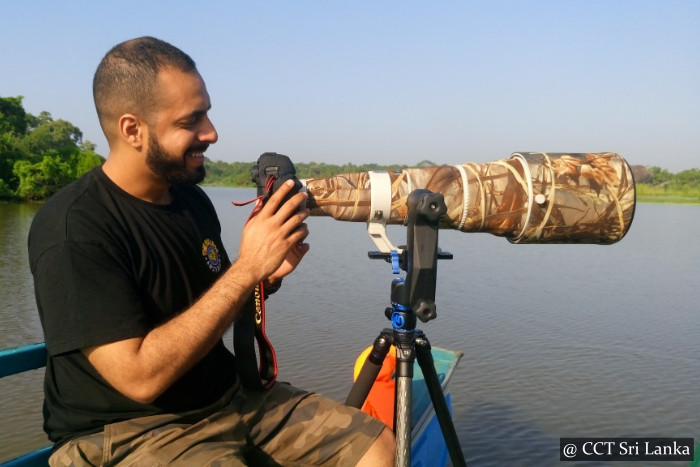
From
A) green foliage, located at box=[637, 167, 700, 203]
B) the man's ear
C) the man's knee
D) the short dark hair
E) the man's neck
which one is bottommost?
green foliage, located at box=[637, 167, 700, 203]

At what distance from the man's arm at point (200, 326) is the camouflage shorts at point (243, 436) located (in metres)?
0.21

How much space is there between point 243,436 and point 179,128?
117 cm

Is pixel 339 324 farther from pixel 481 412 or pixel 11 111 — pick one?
pixel 11 111

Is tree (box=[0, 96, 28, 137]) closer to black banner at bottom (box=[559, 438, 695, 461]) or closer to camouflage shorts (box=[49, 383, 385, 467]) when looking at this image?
black banner at bottom (box=[559, 438, 695, 461])

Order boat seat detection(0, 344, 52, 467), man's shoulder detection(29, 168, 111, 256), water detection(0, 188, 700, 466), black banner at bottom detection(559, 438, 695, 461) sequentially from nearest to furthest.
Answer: man's shoulder detection(29, 168, 111, 256) → boat seat detection(0, 344, 52, 467) → black banner at bottom detection(559, 438, 695, 461) → water detection(0, 188, 700, 466)

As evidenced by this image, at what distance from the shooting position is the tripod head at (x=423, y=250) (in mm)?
2066

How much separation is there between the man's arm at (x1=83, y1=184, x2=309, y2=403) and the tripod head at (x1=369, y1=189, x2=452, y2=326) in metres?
0.39

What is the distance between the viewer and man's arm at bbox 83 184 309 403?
1.78m

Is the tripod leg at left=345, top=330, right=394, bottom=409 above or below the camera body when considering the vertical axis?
below

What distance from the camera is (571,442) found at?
4871 mm

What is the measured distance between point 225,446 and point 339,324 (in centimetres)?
567

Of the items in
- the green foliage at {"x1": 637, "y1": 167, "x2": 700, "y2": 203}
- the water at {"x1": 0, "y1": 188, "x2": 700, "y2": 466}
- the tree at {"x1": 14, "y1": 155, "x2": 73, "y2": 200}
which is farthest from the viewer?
the green foliage at {"x1": 637, "y1": 167, "x2": 700, "y2": 203}

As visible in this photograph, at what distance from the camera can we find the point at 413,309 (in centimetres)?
217

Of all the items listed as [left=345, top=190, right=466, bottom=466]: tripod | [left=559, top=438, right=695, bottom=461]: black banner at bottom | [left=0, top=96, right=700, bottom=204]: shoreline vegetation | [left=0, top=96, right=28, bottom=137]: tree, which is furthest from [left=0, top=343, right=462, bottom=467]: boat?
[left=0, top=96, right=28, bottom=137]: tree
